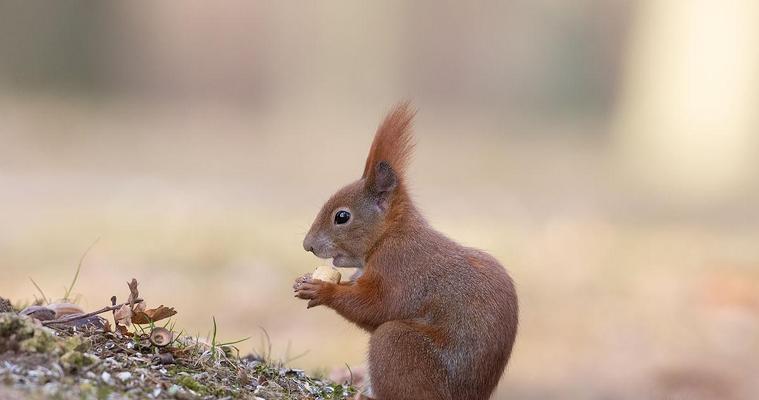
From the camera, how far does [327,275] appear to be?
3615 millimetres

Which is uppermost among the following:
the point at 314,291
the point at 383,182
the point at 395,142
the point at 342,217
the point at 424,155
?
Result: the point at 395,142

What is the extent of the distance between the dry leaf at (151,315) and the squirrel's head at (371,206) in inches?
23.6

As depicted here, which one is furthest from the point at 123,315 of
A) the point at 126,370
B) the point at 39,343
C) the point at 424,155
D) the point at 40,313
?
the point at 424,155

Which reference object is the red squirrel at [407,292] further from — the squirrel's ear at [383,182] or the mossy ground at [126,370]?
the mossy ground at [126,370]

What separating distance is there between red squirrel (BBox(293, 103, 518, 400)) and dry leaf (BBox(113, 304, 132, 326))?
60 centimetres

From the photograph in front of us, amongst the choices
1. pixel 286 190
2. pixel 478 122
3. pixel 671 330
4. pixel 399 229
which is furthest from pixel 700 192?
pixel 399 229

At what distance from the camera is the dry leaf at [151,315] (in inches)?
136

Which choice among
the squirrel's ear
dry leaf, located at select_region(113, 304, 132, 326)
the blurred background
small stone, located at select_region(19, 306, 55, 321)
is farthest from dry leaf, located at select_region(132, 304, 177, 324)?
the blurred background

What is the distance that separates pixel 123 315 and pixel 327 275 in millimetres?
705

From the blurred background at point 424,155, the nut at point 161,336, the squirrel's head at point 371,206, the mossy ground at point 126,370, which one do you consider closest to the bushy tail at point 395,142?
Answer: the squirrel's head at point 371,206

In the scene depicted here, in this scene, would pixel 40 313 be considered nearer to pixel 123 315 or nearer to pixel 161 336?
pixel 123 315

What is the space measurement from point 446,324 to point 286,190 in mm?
7960

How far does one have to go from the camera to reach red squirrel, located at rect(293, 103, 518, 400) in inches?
129

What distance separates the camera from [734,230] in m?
10.6
